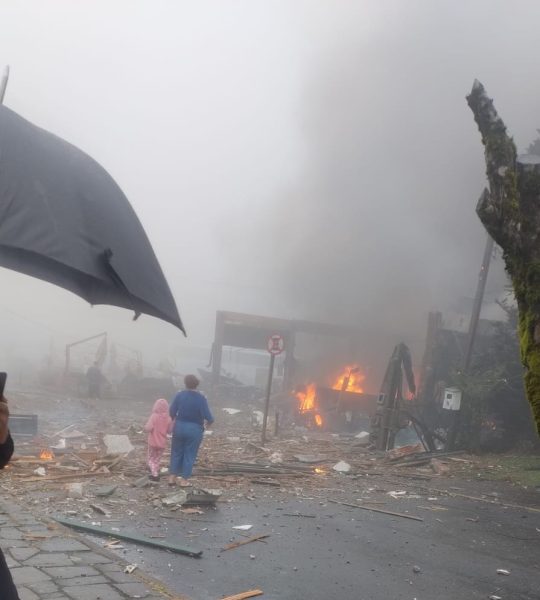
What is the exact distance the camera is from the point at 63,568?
15.6ft

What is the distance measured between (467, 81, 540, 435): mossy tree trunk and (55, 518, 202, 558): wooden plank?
4.26 metres

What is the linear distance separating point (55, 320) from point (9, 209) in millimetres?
40091

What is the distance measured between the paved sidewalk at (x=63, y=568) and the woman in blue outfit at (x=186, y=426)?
10.4 ft

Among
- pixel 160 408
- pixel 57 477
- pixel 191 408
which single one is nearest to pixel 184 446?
pixel 191 408

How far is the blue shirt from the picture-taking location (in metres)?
9.04

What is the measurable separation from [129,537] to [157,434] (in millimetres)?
3396

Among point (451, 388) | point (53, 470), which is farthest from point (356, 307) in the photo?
point (53, 470)

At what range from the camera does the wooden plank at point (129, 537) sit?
6.00 meters

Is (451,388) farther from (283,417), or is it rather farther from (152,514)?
(152,514)

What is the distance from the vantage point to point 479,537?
772cm

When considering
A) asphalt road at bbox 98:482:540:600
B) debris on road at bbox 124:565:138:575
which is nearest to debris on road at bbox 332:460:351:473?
asphalt road at bbox 98:482:540:600

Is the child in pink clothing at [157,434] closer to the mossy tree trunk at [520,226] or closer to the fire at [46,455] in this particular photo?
the fire at [46,455]

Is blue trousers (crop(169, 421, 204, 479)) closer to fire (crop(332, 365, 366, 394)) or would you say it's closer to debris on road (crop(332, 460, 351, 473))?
debris on road (crop(332, 460, 351, 473))

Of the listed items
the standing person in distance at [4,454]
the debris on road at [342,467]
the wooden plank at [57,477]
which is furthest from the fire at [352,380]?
the standing person in distance at [4,454]
